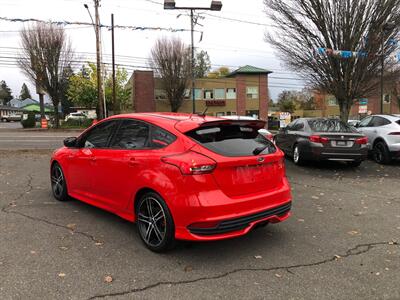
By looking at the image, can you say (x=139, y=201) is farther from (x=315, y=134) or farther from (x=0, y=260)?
(x=315, y=134)

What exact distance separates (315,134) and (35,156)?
8951 mm

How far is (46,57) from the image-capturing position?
35.7 meters

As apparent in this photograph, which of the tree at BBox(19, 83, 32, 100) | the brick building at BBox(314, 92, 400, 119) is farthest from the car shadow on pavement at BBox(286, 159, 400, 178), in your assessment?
the tree at BBox(19, 83, 32, 100)

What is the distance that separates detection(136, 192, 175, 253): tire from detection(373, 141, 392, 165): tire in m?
9.09

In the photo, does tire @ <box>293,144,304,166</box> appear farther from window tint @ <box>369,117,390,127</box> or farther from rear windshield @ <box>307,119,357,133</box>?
window tint @ <box>369,117,390,127</box>

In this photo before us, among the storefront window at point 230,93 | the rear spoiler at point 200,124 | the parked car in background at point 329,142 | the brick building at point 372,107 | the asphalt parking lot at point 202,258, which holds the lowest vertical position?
the asphalt parking lot at point 202,258

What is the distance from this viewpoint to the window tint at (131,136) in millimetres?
4648

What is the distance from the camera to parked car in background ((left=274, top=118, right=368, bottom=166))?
9.91 m

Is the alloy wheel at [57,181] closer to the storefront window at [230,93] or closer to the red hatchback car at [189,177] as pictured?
the red hatchback car at [189,177]

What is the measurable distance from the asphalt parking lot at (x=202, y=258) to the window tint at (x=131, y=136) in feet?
3.71

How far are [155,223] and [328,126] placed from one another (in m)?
7.63

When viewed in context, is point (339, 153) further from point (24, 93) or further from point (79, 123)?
point (24, 93)

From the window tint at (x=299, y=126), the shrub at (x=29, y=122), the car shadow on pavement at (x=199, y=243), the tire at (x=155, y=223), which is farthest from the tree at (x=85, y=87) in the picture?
the tire at (x=155, y=223)

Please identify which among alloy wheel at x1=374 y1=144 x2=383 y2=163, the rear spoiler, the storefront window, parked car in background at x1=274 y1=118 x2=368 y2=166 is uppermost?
the storefront window
